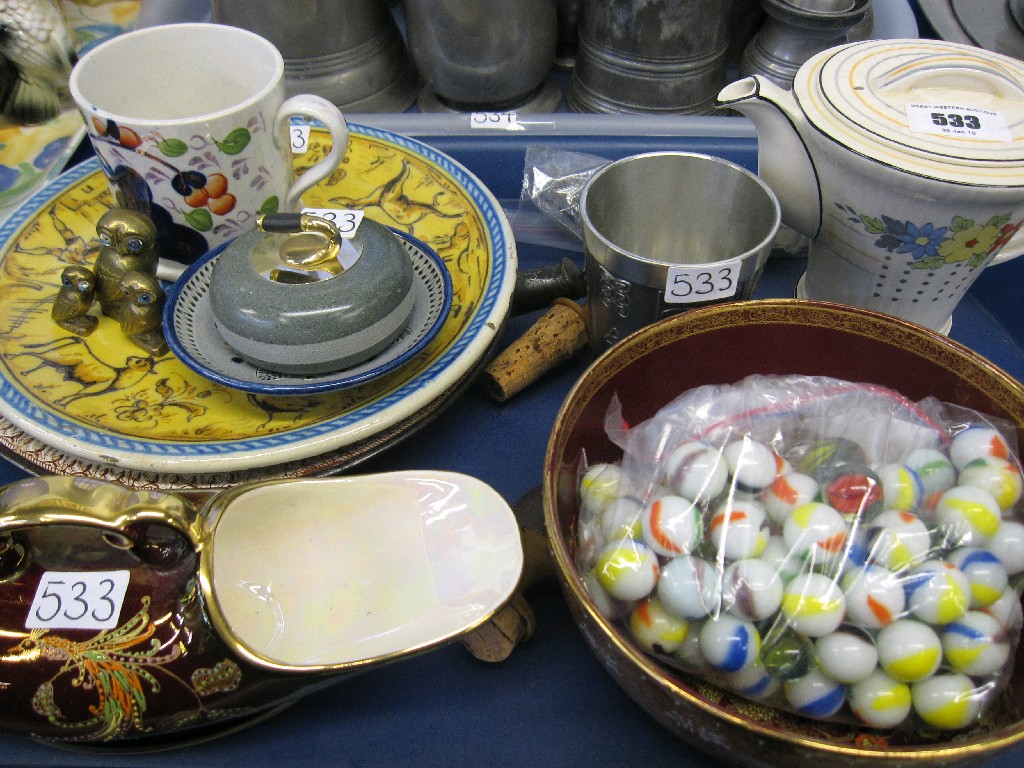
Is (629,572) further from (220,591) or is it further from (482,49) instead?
(482,49)

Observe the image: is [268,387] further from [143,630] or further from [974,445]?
[974,445]

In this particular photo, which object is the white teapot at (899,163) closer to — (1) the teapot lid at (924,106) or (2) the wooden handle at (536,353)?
(1) the teapot lid at (924,106)

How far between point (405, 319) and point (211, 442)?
13 centimetres

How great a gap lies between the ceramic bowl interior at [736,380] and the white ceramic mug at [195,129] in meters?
0.25

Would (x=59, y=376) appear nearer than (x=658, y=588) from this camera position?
No

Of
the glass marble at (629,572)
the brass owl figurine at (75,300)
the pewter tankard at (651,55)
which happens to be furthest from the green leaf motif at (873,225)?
the brass owl figurine at (75,300)

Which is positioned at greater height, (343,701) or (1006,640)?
(1006,640)

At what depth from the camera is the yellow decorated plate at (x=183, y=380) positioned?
41 centimetres

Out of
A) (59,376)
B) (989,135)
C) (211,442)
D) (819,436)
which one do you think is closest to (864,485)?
(819,436)

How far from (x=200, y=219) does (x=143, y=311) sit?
7 cm

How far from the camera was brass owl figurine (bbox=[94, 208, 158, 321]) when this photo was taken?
0.49m

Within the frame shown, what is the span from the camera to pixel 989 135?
1.38 ft

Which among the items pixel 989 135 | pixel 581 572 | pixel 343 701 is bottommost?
pixel 343 701

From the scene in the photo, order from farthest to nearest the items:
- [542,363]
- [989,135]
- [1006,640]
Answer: [542,363] < [989,135] < [1006,640]
